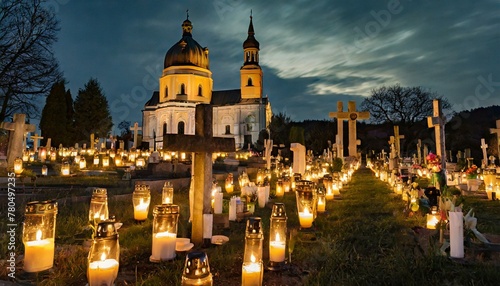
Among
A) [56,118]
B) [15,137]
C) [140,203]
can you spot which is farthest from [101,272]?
[56,118]

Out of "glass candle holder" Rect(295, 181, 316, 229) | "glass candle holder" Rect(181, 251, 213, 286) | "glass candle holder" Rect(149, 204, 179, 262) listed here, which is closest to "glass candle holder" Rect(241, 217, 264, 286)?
"glass candle holder" Rect(181, 251, 213, 286)

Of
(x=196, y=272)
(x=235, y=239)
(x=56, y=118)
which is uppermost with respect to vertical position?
(x=56, y=118)

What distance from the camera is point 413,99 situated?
48.4 meters

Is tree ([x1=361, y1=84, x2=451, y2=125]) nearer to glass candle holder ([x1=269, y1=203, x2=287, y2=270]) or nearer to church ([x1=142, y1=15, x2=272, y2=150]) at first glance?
church ([x1=142, y1=15, x2=272, y2=150])

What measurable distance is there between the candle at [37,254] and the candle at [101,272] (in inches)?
34.2

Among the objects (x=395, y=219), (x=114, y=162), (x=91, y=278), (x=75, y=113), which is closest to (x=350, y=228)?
(x=395, y=219)

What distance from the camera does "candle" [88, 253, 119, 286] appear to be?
2879mm

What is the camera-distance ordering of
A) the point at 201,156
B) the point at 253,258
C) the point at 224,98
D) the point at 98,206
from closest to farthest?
the point at 253,258 < the point at 98,206 < the point at 201,156 < the point at 224,98

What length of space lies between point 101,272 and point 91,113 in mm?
48407

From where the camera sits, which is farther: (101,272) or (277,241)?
(277,241)

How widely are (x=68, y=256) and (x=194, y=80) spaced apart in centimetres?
5138

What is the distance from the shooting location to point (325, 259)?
3836 millimetres

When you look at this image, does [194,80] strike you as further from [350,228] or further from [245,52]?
[350,228]

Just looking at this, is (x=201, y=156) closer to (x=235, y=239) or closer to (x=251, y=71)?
(x=235, y=239)
